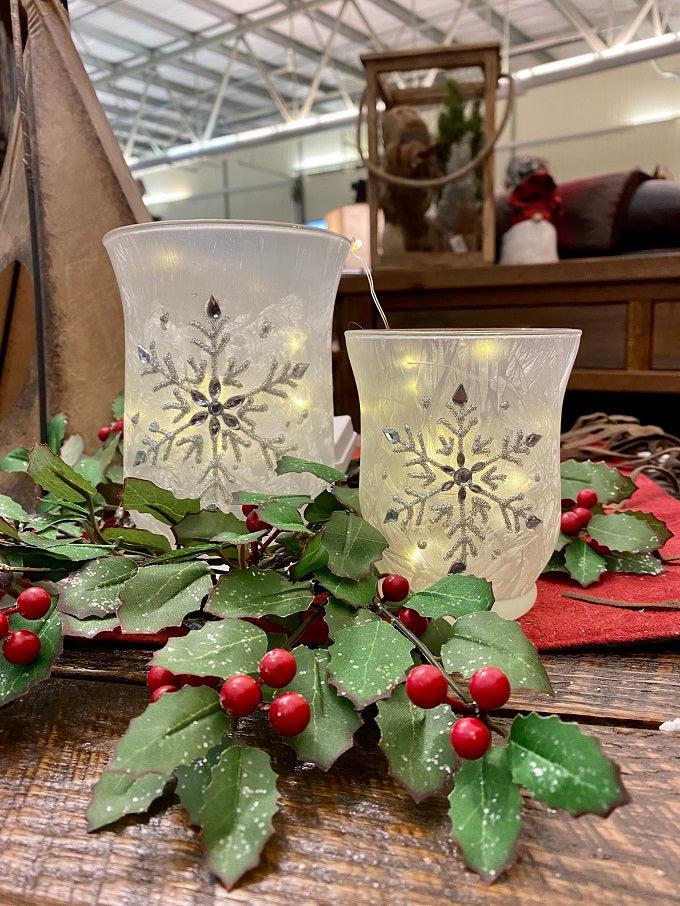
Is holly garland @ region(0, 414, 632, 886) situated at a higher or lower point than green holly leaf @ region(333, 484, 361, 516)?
lower

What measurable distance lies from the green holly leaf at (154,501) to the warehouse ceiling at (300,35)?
459 cm

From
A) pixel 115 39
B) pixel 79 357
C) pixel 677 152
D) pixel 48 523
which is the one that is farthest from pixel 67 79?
pixel 115 39

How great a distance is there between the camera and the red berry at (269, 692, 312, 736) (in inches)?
8.9

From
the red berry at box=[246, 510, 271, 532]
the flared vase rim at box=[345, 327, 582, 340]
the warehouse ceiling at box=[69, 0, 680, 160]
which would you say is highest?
the warehouse ceiling at box=[69, 0, 680, 160]

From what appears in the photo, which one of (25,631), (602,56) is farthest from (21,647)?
(602,56)

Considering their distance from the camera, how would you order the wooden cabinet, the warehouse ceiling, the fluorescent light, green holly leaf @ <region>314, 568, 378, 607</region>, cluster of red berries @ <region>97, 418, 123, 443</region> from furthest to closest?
the warehouse ceiling
the fluorescent light
the wooden cabinet
cluster of red berries @ <region>97, 418, 123, 443</region>
green holly leaf @ <region>314, 568, 378, 607</region>

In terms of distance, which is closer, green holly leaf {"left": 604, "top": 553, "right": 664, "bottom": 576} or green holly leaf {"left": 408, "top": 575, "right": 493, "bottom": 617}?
green holly leaf {"left": 408, "top": 575, "right": 493, "bottom": 617}

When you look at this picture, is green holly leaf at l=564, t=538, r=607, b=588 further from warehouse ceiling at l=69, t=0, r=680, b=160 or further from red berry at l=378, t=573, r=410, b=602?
warehouse ceiling at l=69, t=0, r=680, b=160

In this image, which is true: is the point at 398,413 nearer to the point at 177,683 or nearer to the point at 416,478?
the point at 416,478

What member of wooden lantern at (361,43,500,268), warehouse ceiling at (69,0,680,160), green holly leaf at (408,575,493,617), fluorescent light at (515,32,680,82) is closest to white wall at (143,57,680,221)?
fluorescent light at (515,32,680,82)

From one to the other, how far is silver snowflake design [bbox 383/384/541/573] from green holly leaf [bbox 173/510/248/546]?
84 millimetres

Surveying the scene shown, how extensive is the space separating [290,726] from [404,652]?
5cm

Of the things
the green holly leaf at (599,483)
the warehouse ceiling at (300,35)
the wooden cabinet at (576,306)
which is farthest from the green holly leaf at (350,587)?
the warehouse ceiling at (300,35)

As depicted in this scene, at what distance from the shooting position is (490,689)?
0.23 m
